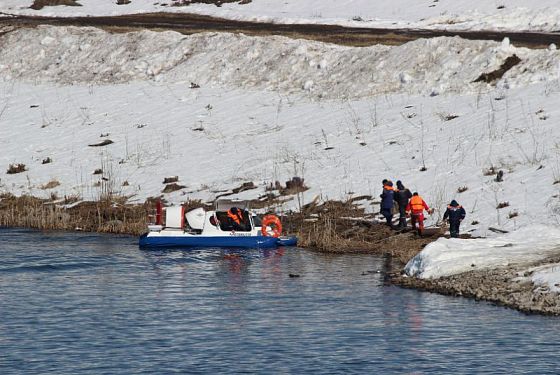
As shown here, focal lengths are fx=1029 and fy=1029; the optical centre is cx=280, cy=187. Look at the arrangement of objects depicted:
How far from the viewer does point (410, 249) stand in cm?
3612

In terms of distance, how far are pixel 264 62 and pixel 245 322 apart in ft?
123

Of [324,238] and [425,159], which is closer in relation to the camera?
[324,238]

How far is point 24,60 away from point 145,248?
37.6 metres

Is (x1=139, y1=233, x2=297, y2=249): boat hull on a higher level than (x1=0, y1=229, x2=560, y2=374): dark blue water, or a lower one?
higher

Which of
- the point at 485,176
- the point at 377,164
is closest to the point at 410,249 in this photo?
the point at 485,176

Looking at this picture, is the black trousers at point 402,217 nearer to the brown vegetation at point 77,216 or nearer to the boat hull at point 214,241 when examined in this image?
the boat hull at point 214,241

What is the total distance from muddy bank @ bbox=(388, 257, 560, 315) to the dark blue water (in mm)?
531

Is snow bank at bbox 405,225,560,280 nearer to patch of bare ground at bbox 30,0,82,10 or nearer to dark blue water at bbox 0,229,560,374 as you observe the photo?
dark blue water at bbox 0,229,560,374

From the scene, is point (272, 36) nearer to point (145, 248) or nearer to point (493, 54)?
point (493, 54)

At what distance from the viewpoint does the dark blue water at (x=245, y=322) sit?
883 inches

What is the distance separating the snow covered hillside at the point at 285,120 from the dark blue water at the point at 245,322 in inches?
375

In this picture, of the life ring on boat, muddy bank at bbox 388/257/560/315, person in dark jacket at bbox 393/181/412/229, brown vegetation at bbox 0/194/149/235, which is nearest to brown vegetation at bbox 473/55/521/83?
person in dark jacket at bbox 393/181/412/229

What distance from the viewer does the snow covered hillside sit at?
43.5m

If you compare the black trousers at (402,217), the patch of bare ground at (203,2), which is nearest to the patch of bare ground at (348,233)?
the black trousers at (402,217)
